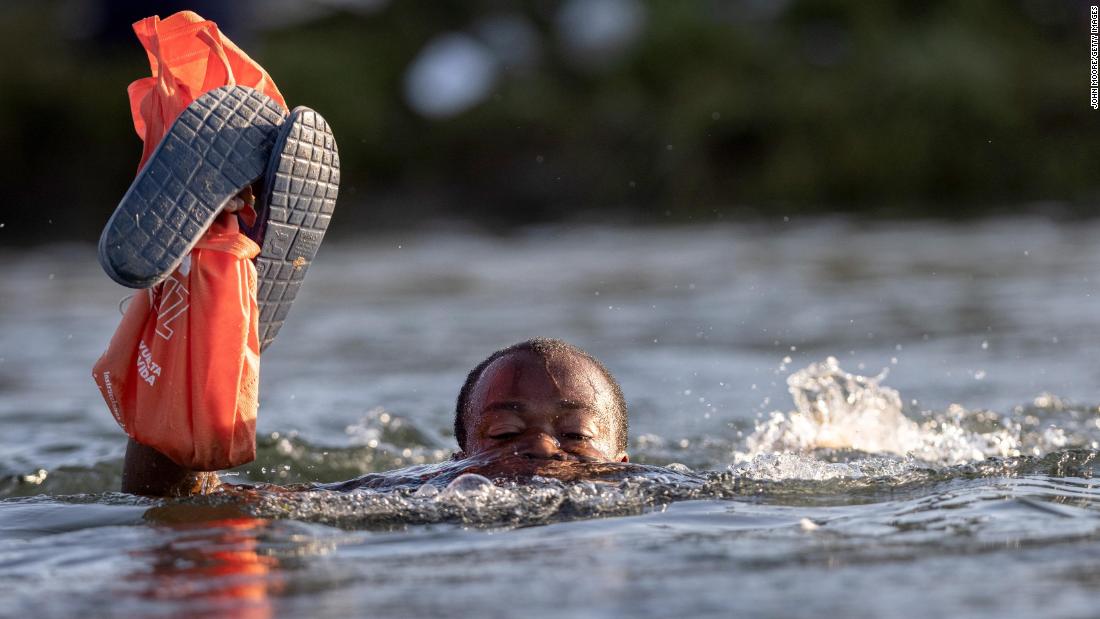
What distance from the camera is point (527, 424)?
15.3ft

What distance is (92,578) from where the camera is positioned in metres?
3.62

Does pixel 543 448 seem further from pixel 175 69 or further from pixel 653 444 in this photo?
pixel 653 444

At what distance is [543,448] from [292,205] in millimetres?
998

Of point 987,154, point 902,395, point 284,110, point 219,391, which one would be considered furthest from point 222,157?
point 987,154

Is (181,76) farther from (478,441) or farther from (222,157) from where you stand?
(478,441)

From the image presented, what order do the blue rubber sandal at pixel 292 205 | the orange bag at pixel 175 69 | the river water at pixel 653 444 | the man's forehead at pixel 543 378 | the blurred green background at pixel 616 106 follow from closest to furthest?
the river water at pixel 653 444, the blue rubber sandal at pixel 292 205, the orange bag at pixel 175 69, the man's forehead at pixel 543 378, the blurred green background at pixel 616 106

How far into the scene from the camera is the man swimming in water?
4453mm

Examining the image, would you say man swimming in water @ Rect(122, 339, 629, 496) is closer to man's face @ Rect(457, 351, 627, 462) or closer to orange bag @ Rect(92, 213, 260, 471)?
man's face @ Rect(457, 351, 627, 462)

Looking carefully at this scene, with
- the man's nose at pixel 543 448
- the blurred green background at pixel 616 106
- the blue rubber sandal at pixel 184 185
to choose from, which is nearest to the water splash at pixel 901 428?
the man's nose at pixel 543 448

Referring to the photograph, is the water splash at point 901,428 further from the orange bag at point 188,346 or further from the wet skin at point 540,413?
the orange bag at point 188,346

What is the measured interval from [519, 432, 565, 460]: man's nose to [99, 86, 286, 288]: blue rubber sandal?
3.57ft

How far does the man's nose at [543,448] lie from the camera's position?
15.0ft

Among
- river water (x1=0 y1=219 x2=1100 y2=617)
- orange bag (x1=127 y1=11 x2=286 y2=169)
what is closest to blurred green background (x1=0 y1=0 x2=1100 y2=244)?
river water (x1=0 y1=219 x2=1100 y2=617)

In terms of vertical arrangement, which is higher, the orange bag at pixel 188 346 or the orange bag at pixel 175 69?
the orange bag at pixel 175 69
